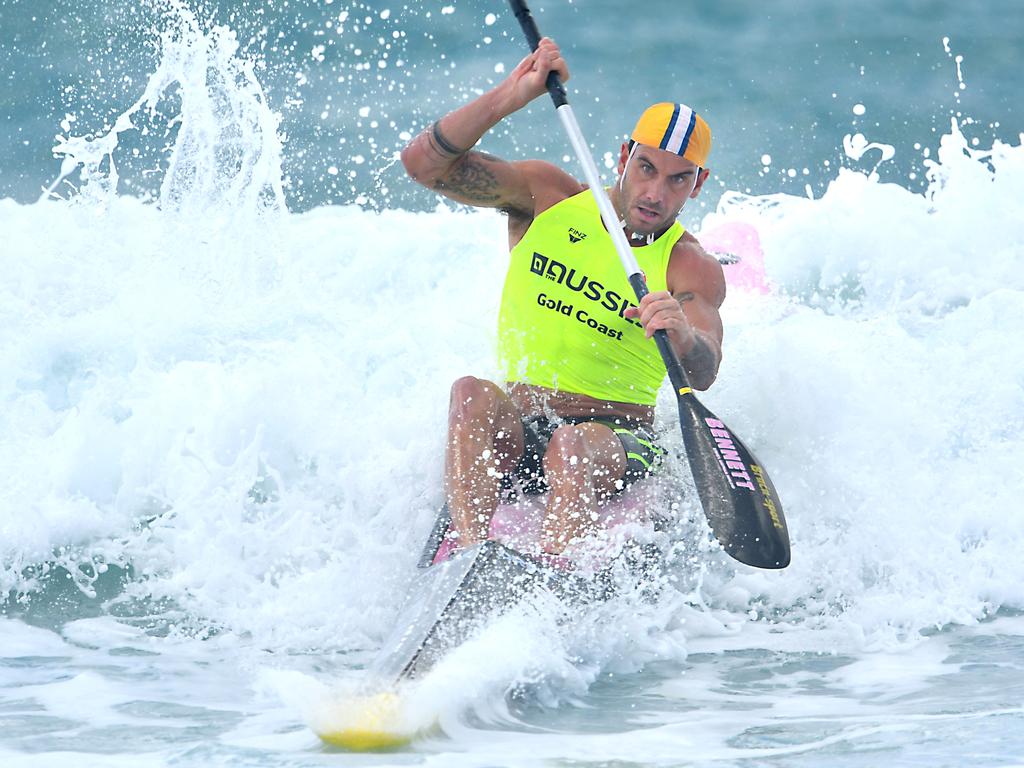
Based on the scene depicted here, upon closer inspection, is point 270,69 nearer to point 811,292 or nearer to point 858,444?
point 811,292

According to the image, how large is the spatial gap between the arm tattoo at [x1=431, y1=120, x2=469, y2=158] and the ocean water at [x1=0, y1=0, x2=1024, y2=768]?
124cm

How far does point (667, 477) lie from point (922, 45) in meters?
8.42

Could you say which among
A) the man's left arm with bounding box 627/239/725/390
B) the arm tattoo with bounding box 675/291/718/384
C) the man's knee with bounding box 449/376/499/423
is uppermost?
the man's left arm with bounding box 627/239/725/390

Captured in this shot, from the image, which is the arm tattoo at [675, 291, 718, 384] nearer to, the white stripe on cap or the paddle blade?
the paddle blade

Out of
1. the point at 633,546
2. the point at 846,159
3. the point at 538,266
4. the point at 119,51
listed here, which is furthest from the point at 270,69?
the point at 633,546

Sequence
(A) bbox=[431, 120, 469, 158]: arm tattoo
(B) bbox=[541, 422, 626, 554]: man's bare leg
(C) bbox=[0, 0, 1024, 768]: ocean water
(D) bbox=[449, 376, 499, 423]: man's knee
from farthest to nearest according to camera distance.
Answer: (A) bbox=[431, 120, 469, 158]: arm tattoo, (D) bbox=[449, 376, 499, 423]: man's knee, (B) bbox=[541, 422, 626, 554]: man's bare leg, (C) bbox=[0, 0, 1024, 768]: ocean water

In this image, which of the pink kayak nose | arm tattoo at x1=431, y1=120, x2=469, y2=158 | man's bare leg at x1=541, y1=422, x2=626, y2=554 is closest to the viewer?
man's bare leg at x1=541, y1=422, x2=626, y2=554

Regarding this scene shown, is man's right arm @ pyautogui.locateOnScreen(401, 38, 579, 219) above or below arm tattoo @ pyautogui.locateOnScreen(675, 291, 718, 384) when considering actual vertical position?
above

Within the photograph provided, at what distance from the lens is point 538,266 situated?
4398 mm

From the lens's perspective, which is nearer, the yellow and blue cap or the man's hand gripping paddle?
the man's hand gripping paddle

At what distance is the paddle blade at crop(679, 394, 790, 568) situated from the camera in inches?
153

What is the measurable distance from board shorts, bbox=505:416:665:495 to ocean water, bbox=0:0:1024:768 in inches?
7.0

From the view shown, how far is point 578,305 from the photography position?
4.35 metres

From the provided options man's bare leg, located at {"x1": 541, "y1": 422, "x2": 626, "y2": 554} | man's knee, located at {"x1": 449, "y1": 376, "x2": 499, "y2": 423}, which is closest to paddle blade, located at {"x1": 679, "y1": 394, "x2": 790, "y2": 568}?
man's bare leg, located at {"x1": 541, "y1": 422, "x2": 626, "y2": 554}
